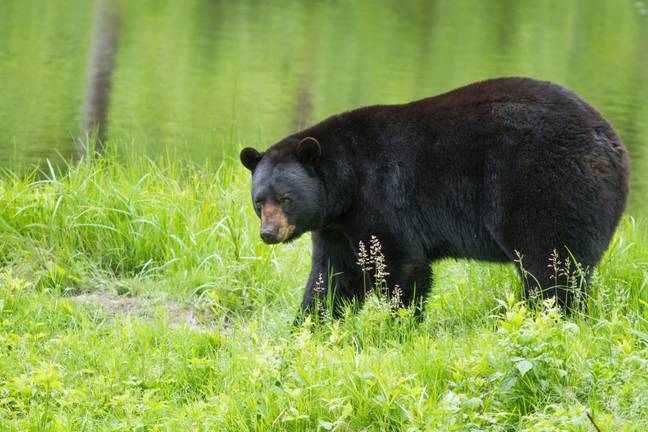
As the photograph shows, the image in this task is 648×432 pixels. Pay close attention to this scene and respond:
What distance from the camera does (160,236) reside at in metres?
6.77

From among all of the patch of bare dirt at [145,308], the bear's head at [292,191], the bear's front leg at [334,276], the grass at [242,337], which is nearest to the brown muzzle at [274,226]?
the bear's head at [292,191]

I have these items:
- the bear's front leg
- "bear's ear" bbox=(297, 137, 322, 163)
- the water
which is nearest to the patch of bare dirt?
the bear's front leg

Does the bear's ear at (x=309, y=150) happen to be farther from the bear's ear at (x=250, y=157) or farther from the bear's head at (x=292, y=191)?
the bear's ear at (x=250, y=157)

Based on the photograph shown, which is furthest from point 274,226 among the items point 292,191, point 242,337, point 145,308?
point 145,308

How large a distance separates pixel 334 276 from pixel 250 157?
930 mm

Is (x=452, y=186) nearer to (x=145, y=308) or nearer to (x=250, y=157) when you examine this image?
(x=250, y=157)

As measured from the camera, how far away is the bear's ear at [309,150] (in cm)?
565

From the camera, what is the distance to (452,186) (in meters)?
5.52

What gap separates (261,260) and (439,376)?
2.42 metres

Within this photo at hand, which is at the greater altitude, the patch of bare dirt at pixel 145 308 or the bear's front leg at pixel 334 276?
the bear's front leg at pixel 334 276

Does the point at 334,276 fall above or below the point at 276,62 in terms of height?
above

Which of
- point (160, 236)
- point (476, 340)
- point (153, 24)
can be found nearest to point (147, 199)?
point (160, 236)

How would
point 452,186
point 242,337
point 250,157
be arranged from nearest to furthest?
point 242,337
point 452,186
point 250,157

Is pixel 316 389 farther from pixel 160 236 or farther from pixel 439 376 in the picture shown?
pixel 160 236
